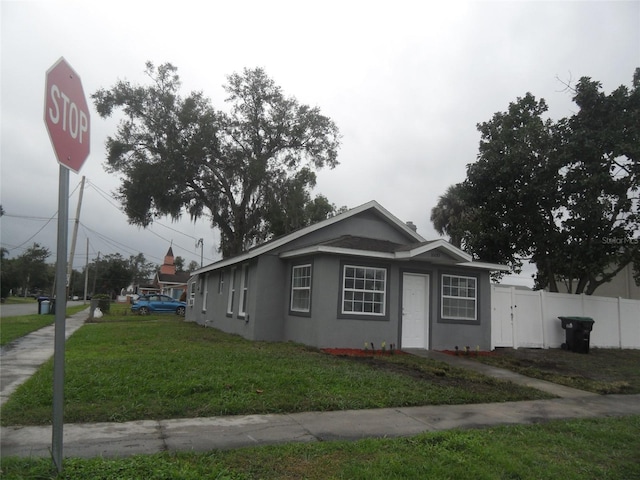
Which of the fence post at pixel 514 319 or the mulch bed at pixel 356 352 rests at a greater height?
the fence post at pixel 514 319

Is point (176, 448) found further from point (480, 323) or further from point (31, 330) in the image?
point (31, 330)

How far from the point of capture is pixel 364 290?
527 inches

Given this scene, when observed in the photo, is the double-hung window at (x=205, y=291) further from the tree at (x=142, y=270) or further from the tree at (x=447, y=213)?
the tree at (x=142, y=270)

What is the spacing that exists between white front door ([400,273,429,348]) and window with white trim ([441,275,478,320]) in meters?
0.65

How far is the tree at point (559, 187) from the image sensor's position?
657 inches

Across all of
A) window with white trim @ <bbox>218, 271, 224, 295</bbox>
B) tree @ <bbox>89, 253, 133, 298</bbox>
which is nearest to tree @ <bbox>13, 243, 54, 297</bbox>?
tree @ <bbox>89, 253, 133, 298</bbox>

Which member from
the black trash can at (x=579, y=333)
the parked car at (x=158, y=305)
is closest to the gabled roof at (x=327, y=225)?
the black trash can at (x=579, y=333)

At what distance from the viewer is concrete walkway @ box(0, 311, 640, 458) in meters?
4.87

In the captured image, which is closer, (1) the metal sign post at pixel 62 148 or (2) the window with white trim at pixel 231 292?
(1) the metal sign post at pixel 62 148

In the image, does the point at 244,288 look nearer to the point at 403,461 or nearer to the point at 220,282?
the point at 220,282

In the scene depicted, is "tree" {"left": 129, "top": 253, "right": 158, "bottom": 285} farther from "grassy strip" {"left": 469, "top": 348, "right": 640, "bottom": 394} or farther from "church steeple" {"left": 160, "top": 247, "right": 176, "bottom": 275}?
"grassy strip" {"left": 469, "top": 348, "right": 640, "bottom": 394}

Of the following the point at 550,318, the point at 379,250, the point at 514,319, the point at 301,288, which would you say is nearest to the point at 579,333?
the point at 550,318

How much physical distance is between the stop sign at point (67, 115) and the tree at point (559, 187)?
55.2 ft

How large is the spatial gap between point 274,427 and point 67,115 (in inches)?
163
